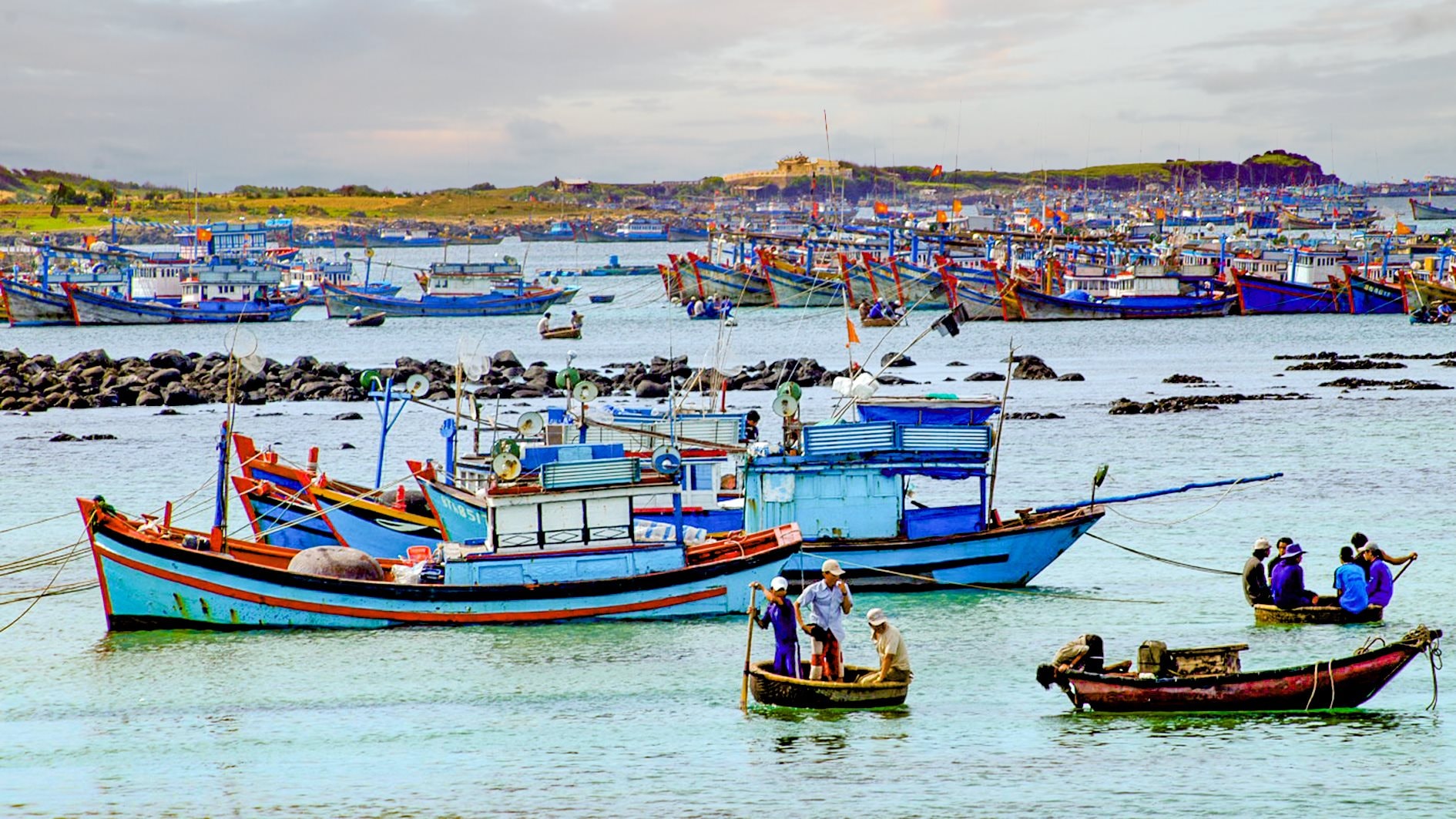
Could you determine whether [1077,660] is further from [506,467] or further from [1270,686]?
[506,467]

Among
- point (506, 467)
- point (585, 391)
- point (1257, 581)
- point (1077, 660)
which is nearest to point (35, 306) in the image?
point (585, 391)

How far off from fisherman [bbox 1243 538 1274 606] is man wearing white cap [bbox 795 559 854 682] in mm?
7466

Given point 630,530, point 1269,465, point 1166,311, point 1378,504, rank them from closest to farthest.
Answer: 1. point 630,530
2. point 1378,504
3. point 1269,465
4. point 1166,311

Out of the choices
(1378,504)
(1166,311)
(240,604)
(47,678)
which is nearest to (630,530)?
(240,604)

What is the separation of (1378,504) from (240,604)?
77.4ft

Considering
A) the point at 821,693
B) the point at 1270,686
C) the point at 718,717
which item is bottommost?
the point at 718,717

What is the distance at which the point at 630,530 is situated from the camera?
22.7m

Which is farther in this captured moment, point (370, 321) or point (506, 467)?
point (370, 321)

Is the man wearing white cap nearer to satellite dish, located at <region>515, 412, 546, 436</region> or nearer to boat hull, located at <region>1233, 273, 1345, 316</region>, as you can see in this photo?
satellite dish, located at <region>515, 412, 546, 436</region>

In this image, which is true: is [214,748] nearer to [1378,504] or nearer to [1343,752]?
[1343,752]

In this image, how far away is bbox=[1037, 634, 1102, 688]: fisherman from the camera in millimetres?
17953

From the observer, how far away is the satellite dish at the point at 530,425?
26.9 meters

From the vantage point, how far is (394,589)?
22375 millimetres

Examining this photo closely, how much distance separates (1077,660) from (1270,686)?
2.14 meters
